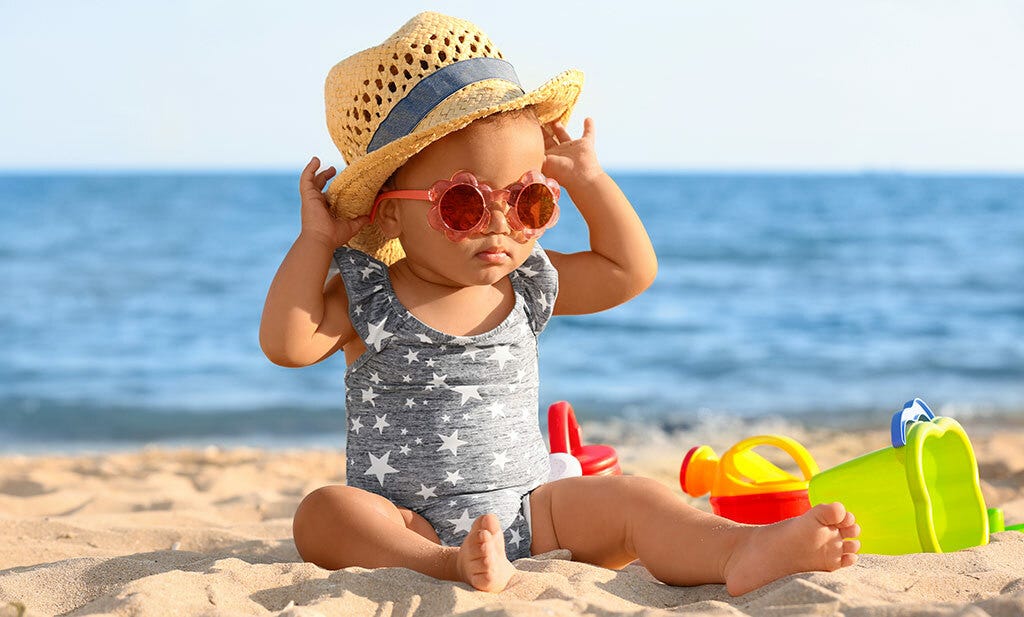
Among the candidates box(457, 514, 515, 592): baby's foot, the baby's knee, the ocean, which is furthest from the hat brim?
the ocean

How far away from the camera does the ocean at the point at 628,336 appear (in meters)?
7.82

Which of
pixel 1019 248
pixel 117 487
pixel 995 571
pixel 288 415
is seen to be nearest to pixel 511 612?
pixel 995 571

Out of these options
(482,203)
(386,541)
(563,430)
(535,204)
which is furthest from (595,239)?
(386,541)

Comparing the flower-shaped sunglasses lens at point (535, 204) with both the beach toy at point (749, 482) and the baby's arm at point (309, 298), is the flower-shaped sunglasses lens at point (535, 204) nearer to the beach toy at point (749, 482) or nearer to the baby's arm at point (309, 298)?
the baby's arm at point (309, 298)

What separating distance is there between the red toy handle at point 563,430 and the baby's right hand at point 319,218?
87cm

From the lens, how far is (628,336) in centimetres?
1098

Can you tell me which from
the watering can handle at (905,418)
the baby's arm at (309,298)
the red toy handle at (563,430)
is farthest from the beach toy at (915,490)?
the baby's arm at (309,298)

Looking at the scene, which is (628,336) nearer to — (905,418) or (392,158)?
(905,418)

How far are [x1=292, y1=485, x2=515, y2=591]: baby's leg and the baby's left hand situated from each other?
0.97 m

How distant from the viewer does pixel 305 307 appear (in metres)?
2.79

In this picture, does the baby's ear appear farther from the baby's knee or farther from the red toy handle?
the red toy handle

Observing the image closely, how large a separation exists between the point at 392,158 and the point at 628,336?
8.37m

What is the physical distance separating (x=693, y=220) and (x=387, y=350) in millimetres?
24513

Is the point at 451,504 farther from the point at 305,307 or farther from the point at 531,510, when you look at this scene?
the point at 305,307
